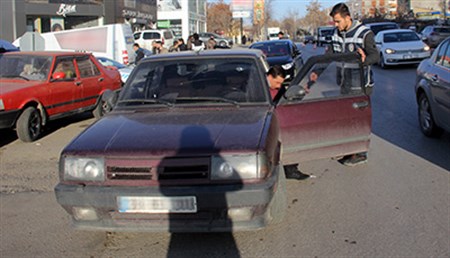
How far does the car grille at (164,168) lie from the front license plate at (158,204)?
5.8 inches

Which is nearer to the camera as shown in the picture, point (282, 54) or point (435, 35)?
point (282, 54)

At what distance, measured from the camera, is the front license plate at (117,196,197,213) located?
3545mm

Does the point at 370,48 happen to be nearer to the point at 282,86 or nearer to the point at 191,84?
the point at 282,86

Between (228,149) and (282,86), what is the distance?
243 centimetres

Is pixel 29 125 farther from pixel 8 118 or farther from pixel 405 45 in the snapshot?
pixel 405 45

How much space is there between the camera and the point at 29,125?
853 cm

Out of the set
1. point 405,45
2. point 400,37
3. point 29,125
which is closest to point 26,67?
point 29,125

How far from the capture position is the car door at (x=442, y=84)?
6664mm

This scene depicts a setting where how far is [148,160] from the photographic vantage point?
357 centimetres

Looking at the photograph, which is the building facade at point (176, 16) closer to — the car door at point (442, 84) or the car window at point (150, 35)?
the car window at point (150, 35)

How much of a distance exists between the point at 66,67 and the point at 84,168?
663 cm

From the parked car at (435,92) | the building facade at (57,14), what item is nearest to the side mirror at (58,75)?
the parked car at (435,92)

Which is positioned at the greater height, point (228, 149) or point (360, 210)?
point (228, 149)

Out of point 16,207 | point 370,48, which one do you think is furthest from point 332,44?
point 16,207
